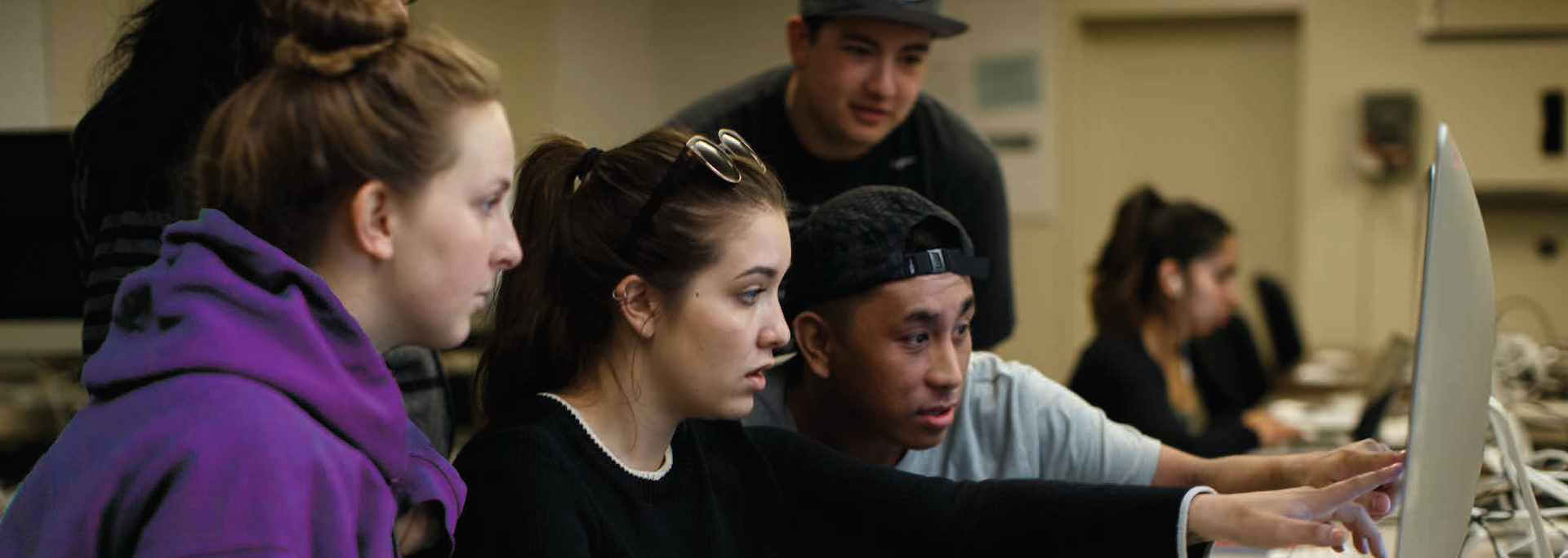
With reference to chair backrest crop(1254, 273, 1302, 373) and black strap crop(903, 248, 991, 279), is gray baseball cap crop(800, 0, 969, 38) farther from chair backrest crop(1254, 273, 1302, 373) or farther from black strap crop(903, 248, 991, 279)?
chair backrest crop(1254, 273, 1302, 373)

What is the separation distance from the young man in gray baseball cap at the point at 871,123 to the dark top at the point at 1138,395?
529 millimetres

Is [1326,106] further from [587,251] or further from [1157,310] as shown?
[587,251]

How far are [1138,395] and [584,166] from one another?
1.64 meters

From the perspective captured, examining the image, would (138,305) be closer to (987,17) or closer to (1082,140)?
(987,17)

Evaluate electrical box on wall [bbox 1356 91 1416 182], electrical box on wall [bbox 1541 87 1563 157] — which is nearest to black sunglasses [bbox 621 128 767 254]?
electrical box on wall [bbox 1356 91 1416 182]

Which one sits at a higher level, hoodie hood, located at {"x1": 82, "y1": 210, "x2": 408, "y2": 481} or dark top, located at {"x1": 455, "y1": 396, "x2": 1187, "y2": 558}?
hoodie hood, located at {"x1": 82, "y1": 210, "x2": 408, "y2": 481}

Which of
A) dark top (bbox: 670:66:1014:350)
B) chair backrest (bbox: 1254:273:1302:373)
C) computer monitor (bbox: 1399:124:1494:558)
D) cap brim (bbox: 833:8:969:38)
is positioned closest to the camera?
computer monitor (bbox: 1399:124:1494:558)

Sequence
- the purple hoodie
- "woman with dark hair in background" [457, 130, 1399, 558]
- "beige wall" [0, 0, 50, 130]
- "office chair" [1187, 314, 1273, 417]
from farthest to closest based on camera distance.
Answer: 1. "office chair" [1187, 314, 1273, 417]
2. "beige wall" [0, 0, 50, 130]
3. "woman with dark hair in background" [457, 130, 1399, 558]
4. the purple hoodie

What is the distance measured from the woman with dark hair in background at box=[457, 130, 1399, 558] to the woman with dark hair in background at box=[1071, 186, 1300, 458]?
140 centimetres

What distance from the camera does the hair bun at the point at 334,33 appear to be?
0.88 meters

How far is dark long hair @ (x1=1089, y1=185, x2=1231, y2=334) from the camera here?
9.30 ft

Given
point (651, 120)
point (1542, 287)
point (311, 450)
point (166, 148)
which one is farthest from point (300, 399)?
point (1542, 287)

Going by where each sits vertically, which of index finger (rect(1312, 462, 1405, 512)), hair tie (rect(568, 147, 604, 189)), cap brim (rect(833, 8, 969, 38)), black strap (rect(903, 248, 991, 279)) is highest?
cap brim (rect(833, 8, 969, 38))

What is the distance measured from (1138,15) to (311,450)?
554cm
